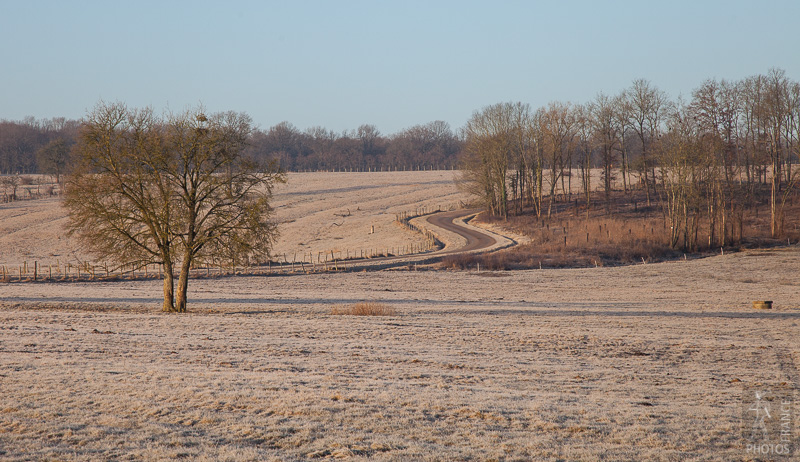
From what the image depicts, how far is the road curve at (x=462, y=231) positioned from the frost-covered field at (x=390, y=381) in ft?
106

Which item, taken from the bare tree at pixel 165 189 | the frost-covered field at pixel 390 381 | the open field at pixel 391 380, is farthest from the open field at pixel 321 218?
the frost-covered field at pixel 390 381

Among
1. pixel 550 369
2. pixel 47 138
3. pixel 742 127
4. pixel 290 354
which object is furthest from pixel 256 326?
pixel 47 138

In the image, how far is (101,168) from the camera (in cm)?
2798

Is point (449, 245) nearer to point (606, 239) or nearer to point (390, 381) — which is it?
point (606, 239)

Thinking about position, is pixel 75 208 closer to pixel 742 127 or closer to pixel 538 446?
pixel 538 446

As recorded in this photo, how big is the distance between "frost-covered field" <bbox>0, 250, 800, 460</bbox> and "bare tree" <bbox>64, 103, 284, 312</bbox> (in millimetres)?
3243

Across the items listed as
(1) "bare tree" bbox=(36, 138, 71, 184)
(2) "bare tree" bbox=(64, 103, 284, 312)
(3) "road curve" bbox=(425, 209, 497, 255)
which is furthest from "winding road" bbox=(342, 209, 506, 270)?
(1) "bare tree" bbox=(36, 138, 71, 184)

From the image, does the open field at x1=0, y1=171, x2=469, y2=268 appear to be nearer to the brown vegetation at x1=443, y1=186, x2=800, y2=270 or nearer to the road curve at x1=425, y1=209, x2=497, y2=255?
the road curve at x1=425, y1=209, x2=497, y2=255

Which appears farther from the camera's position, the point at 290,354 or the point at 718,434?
the point at 290,354

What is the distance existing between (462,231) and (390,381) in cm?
6358

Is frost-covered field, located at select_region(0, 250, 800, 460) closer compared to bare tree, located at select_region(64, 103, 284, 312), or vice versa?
frost-covered field, located at select_region(0, 250, 800, 460)

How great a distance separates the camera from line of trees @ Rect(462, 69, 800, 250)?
61281mm

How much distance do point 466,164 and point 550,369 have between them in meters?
74.3

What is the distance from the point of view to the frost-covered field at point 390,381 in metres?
8.91
